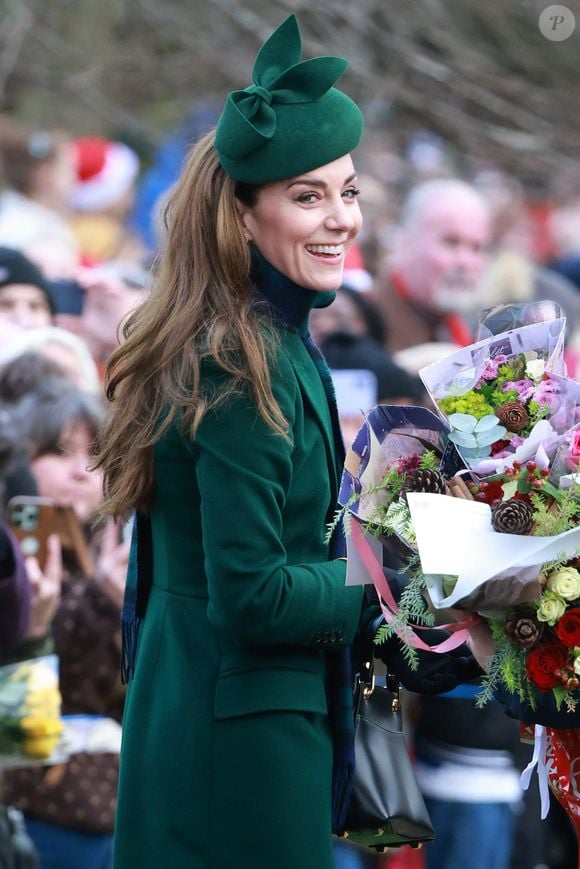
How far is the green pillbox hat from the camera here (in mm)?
2424

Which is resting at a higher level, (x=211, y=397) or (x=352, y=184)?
(x=352, y=184)

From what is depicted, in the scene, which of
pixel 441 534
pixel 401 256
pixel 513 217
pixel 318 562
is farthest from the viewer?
pixel 513 217

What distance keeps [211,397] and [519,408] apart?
1.76 feet

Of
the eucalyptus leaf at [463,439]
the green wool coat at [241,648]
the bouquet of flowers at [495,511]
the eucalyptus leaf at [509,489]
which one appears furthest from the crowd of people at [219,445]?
the eucalyptus leaf at [509,489]

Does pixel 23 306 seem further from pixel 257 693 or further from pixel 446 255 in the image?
pixel 257 693

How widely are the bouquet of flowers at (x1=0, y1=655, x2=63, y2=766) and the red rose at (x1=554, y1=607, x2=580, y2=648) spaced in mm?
2333

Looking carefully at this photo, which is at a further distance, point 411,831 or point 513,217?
point 513,217


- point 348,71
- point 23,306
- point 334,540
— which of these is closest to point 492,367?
point 334,540

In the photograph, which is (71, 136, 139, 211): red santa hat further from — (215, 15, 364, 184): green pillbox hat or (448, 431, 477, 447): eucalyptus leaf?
(448, 431, 477, 447): eucalyptus leaf

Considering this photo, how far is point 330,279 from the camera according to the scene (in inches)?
99.7

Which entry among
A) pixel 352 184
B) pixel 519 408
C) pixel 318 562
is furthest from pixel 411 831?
pixel 352 184

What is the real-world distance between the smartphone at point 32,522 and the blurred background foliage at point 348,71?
11.5ft

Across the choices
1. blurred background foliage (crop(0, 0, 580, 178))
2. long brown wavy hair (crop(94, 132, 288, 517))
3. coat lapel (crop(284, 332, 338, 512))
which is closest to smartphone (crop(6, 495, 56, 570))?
long brown wavy hair (crop(94, 132, 288, 517))

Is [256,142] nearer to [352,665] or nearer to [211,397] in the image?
[211,397]
